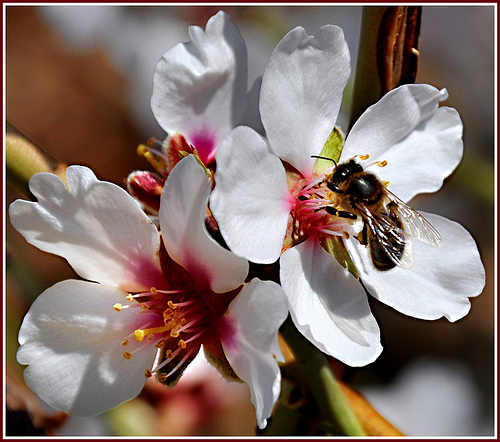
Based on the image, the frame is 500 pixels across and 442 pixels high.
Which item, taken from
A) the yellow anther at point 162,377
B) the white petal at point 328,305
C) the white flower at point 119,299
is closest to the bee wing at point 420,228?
the white petal at point 328,305

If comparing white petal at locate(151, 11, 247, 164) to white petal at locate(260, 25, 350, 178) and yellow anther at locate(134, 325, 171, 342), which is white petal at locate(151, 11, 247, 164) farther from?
yellow anther at locate(134, 325, 171, 342)

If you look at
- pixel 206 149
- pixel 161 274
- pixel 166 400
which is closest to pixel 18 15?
pixel 166 400

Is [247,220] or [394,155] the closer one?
[247,220]

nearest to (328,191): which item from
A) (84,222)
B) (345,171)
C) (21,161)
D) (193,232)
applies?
(345,171)

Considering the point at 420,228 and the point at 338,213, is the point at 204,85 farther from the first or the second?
the point at 420,228

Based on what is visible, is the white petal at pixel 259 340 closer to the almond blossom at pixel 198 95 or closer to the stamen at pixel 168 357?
the stamen at pixel 168 357

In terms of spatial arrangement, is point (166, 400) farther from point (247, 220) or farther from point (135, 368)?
point (247, 220)
